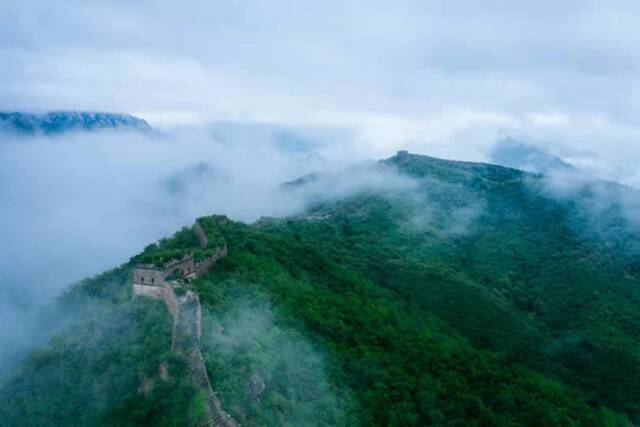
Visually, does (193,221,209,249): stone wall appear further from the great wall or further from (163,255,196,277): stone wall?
(163,255,196,277): stone wall

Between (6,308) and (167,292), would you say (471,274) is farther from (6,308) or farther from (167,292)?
(6,308)

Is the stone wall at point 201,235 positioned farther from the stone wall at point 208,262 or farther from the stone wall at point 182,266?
the stone wall at point 182,266

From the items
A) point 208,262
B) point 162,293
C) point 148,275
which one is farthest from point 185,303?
point 208,262

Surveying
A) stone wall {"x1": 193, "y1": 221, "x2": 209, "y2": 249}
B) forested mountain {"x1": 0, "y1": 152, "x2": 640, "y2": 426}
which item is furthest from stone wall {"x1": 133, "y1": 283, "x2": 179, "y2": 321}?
stone wall {"x1": 193, "y1": 221, "x2": 209, "y2": 249}

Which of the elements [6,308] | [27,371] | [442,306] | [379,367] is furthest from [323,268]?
[6,308]

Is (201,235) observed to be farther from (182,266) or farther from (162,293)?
(162,293)

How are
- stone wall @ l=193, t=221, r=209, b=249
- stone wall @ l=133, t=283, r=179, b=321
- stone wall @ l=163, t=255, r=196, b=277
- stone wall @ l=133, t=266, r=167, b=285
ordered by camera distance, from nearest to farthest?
stone wall @ l=133, t=283, r=179, b=321 < stone wall @ l=133, t=266, r=167, b=285 < stone wall @ l=163, t=255, r=196, b=277 < stone wall @ l=193, t=221, r=209, b=249
